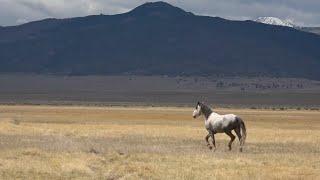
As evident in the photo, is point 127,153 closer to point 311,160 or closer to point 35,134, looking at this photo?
point 311,160

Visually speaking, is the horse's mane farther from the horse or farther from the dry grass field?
the dry grass field

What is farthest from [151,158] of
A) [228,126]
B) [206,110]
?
[206,110]

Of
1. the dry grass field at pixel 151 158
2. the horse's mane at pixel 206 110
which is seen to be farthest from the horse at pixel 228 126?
the horse's mane at pixel 206 110

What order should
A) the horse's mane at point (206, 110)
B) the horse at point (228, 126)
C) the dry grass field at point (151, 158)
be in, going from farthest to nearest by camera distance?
the horse's mane at point (206, 110) → the horse at point (228, 126) → the dry grass field at point (151, 158)

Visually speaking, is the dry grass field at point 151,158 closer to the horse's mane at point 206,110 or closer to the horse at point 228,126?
the horse at point 228,126

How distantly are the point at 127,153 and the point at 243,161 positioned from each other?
15.4 feet

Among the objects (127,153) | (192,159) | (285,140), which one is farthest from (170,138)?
(192,159)

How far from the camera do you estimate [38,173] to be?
19438mm

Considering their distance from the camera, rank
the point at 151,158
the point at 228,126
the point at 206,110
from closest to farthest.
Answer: the point at 151,158, the point at 228,126, the point at 206,110

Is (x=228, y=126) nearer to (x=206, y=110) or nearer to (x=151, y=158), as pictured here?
(x=206, y=110)

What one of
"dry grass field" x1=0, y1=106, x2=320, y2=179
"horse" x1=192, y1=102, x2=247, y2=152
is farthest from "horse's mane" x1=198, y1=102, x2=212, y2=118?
"dry grass field" x1=0, y1=106, x2=320, y2=179

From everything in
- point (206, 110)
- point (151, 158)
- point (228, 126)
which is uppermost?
point (206, 110)

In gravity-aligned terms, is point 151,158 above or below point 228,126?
below

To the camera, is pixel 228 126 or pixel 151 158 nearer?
pixel 151 158
